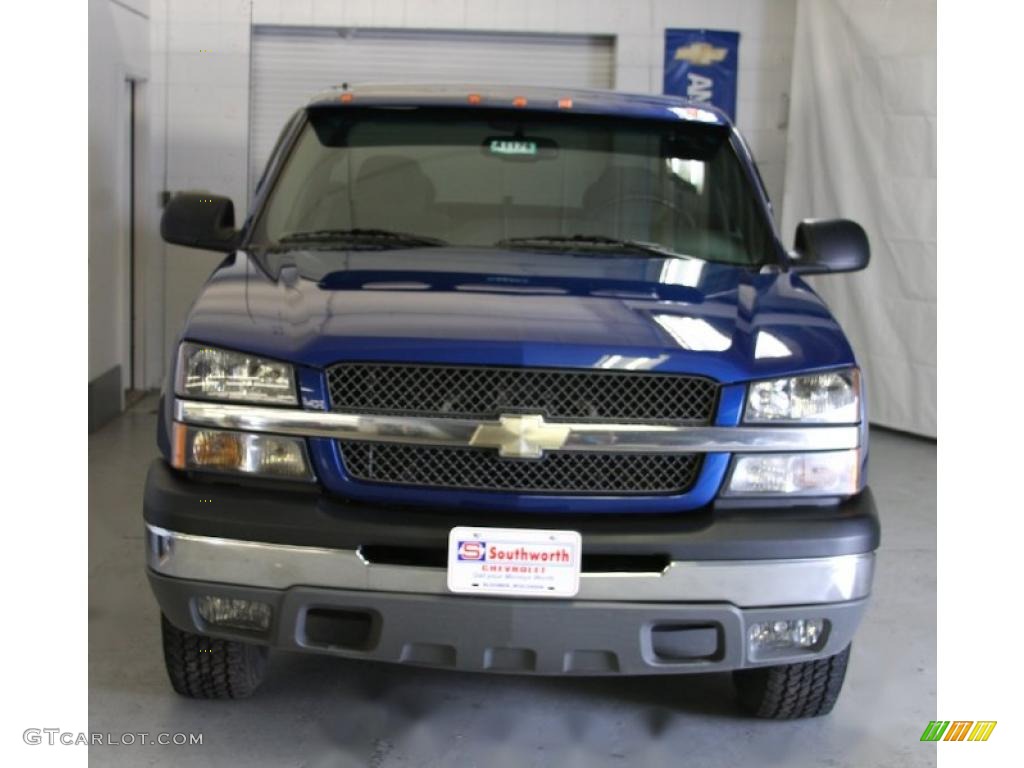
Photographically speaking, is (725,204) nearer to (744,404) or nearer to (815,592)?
(744,404)

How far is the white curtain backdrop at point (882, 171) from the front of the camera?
27.9ft

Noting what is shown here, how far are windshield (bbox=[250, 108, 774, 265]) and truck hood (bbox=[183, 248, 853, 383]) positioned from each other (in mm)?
349

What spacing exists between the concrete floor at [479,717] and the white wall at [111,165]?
3.85 metres

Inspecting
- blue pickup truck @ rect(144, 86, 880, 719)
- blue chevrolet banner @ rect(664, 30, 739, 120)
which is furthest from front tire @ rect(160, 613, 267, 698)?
blue chevrolet banner @ rect(664, 30, 739, 120)

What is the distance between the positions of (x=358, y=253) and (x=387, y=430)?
2.92ft

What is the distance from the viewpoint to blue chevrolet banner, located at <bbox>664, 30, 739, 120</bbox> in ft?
31.7

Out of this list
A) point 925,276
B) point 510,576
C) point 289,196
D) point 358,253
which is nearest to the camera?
point 510,576

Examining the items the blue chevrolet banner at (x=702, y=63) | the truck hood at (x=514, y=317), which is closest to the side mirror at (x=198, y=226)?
the truck hood at (x=514, y=317)

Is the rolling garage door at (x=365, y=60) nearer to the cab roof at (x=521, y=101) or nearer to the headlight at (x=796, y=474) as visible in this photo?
the cab roof at (x=521, y=101)

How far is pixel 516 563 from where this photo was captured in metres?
3.16

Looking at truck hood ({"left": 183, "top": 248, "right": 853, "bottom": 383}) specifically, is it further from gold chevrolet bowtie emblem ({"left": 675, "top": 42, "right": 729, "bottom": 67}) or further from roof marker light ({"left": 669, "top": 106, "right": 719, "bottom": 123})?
gold chevrolet bowtie emblem ({"left": 675, "top": 42, "right": 729, "bottom": 67})

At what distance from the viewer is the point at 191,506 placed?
3266 millimetres

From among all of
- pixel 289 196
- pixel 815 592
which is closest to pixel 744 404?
pixel 815 592
